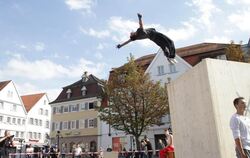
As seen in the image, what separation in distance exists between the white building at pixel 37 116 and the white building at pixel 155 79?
71.7 feet

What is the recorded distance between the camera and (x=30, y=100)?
64312 mm

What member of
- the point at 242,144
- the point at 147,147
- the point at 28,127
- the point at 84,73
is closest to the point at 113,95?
the point at 147,147

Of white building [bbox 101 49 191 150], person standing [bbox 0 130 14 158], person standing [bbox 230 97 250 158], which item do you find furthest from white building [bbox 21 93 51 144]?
person standing [bbox 230 97 250 158]

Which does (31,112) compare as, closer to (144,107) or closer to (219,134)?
(144,107)

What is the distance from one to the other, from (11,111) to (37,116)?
7.71 m

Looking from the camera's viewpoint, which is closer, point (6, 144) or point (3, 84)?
point (6, 144)

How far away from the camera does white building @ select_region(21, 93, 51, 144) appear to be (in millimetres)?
60625

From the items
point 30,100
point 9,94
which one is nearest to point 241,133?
point 9,94

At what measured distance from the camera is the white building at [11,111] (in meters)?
53.9

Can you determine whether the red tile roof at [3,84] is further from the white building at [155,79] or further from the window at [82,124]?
the white building at [155,79]

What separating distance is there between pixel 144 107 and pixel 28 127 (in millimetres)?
35086

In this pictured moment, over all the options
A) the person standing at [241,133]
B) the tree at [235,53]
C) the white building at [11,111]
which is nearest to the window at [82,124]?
the white building at [11,111]

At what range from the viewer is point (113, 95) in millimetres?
32469

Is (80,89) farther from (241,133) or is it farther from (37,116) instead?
(241,133)
